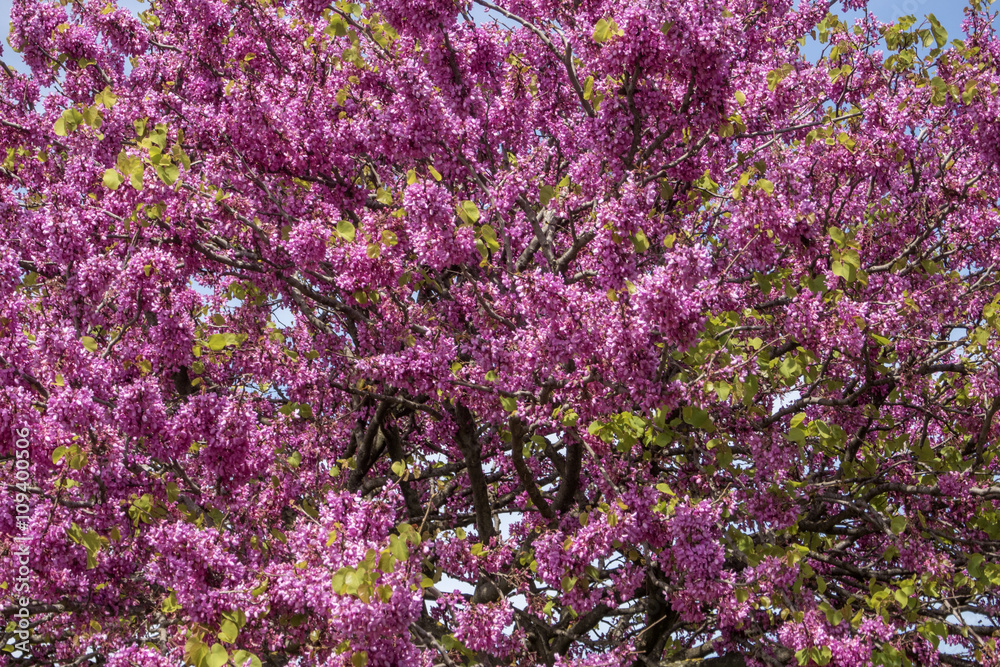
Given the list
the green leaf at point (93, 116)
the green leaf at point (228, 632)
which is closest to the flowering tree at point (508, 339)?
the green leaf at point (228, 632)

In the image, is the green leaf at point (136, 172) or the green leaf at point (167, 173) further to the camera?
the green leaf at point (167, 173)

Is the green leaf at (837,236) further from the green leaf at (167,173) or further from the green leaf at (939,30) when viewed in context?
the green leaf at (167,173)

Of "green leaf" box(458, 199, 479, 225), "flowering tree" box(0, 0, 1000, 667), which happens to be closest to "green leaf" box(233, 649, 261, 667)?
"flowering tree" box(0, 0, 1000, 667)

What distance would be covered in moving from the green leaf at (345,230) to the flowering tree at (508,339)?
0.03m

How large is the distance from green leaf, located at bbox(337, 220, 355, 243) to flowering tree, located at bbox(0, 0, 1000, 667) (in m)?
0.03

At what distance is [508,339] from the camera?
734 centimetres

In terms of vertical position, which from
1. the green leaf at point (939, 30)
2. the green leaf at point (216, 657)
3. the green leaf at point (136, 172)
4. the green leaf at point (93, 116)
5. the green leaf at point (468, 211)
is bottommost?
the green leaf at point (216, 657)

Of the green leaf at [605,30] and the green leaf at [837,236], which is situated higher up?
the green leaf at [605,30]

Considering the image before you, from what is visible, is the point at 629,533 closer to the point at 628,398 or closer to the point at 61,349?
the point at 628,398

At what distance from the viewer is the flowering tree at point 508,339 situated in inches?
260

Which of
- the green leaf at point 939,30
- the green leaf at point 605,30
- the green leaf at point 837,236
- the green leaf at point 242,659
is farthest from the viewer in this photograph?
the green leaf at point 939,30

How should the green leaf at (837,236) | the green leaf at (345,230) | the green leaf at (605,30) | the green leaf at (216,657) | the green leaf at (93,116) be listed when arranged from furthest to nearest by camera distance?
1. the green leaf at (93,116)
2. the green leaf at (345,230)
3. the green leaf at (837,236)
4. the green leaf at (605,30)
5. the green leaf at (216,657)

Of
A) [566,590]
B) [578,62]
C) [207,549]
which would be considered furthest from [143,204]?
[566,590]

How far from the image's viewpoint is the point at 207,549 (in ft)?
22.2
